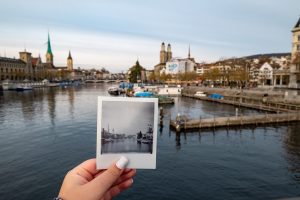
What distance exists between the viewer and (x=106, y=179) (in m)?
2.49

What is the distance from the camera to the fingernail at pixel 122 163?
2584 mm

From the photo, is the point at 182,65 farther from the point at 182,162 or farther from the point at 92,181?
the point at 92,181

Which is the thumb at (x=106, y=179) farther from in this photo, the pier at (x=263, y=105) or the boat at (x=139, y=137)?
the pier at (x=263, y=105)

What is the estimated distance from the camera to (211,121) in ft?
117

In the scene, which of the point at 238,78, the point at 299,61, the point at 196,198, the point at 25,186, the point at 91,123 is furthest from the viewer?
the point at 238,78

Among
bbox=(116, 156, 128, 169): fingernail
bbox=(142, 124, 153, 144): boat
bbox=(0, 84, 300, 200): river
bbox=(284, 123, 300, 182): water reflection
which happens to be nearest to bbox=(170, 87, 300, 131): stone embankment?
bbox=(0, 84, 300, 200): river

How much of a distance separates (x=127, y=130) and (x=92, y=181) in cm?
70

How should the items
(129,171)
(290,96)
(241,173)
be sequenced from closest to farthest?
(129,171) < (241,173) < (290,96)

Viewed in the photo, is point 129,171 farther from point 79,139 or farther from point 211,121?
point 211,121

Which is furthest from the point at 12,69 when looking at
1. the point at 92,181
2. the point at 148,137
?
the point at 92,181

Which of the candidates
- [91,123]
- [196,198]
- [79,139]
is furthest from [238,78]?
[196,198]

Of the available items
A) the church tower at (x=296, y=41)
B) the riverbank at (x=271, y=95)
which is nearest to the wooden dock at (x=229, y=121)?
the riverbank at (x=271, y=95)

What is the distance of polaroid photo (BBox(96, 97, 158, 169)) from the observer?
2.71m

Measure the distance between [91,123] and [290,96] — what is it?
43609mm
